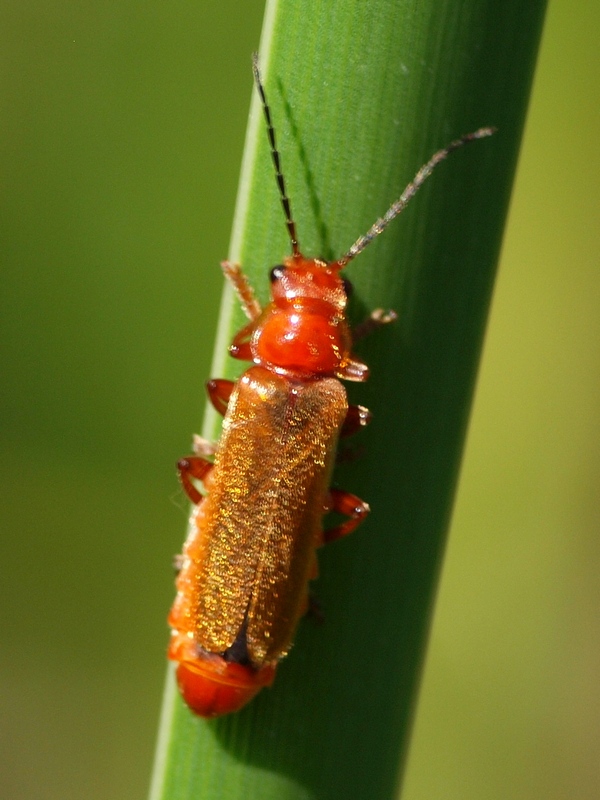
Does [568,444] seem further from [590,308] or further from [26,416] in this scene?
[26,416]

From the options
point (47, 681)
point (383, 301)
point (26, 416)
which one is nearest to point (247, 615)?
point (383, 301)

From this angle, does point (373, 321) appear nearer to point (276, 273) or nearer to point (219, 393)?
point (276, 273)

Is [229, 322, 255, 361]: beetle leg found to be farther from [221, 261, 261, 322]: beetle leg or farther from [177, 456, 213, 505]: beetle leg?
[177, 456, 213, 505]: beetle leg

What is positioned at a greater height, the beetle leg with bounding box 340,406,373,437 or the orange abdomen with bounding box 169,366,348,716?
the beetle leg with bounding box 340,406,373,437

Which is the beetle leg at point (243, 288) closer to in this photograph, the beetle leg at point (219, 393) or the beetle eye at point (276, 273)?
the beetle eye at point (276, 273)

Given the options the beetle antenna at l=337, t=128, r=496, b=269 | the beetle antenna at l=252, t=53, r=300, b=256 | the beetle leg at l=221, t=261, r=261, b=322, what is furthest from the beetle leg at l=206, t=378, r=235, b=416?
the beetle antenna at l=337, t=128, r=496, b=269
